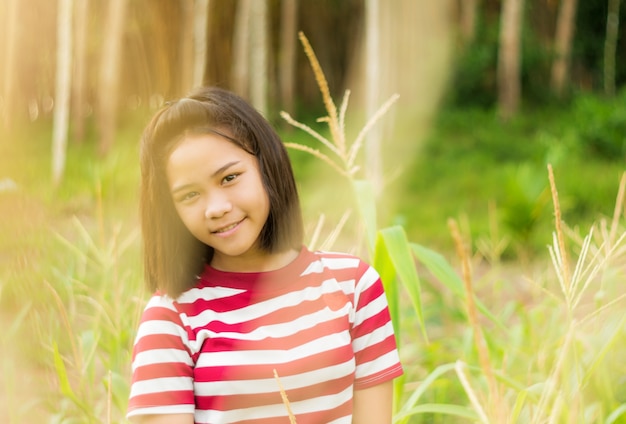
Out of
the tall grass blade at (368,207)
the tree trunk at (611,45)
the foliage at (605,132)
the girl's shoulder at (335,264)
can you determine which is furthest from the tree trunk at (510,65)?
the girl's shoulder at (335,264)

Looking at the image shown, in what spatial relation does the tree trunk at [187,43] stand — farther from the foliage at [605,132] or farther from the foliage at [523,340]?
the foliage at [523,340]

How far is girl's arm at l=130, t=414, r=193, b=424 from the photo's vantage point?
87 centimetres

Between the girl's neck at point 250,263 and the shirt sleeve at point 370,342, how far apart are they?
119mm

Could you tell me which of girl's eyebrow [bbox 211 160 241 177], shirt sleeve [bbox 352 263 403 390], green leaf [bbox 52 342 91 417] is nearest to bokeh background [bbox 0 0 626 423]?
green leaf [bbox 52 342 91 417]

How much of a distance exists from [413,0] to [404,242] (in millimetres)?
13414

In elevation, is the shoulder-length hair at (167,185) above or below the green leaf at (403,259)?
above

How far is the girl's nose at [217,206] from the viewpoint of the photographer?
0.90 m

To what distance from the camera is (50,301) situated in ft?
4.34

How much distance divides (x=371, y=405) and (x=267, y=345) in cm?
19

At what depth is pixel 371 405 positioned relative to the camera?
3.30 ft

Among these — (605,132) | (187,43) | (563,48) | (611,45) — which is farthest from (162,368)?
(611,45)

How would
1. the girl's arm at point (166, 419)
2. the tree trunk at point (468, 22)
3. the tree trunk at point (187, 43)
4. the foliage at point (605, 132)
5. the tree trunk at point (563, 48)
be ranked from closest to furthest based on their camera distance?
the girl's arm at point (166, 419) < the foliage at point (605, 132) < the tree trunk at point (187, 43) < the tree trunk at point (563, 48) < the tree trunk at point (468, 22)

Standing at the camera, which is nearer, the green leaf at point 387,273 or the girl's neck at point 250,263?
the girl's neck at point 250,263

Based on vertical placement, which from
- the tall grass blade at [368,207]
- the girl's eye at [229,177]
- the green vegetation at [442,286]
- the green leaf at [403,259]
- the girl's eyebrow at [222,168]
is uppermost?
the girl's eyebrow at [222,168]
